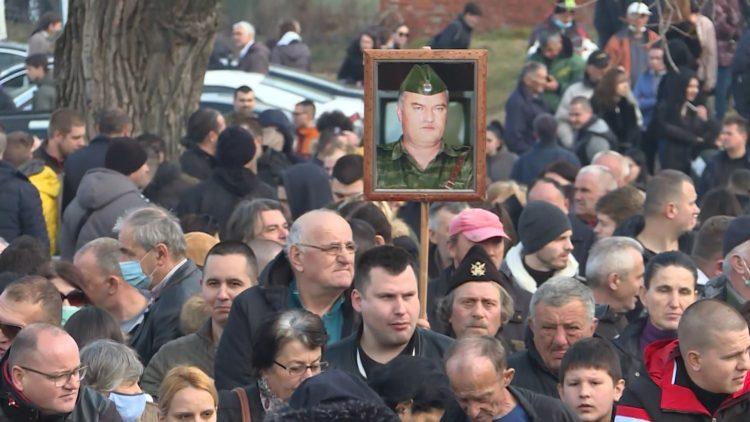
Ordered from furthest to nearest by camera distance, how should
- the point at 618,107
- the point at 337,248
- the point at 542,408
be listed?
the point at 618,107, the point at 337,248, the point at 542,408

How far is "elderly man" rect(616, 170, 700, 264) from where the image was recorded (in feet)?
36.7

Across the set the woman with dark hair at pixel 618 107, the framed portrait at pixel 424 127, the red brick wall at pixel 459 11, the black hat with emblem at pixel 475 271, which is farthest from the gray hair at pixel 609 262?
the red brick wall at pixel 459 11

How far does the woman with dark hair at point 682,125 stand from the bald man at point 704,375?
11479 millimetres

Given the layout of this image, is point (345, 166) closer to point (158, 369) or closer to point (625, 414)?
point (158, 369)

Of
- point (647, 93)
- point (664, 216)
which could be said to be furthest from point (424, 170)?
point (647, 93)

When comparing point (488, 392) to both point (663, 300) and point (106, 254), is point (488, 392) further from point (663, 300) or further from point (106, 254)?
point (106, 254)

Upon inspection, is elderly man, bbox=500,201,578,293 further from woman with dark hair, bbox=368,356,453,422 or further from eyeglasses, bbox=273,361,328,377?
woman with dark hair, bbox=368,356,453,422

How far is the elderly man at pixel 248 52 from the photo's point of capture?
72.1 feet

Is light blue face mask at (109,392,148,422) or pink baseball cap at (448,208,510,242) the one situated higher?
pink baseball cap at (448,208,510,242)

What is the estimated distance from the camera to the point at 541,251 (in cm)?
1041

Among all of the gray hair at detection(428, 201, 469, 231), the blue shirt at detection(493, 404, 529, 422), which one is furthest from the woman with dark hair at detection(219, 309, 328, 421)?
the gray hair at detection(428, 201, 469, 231)

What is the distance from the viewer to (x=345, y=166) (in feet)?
40.4

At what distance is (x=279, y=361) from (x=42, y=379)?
0.92 meters

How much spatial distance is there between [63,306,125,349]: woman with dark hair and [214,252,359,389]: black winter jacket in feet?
1.60
